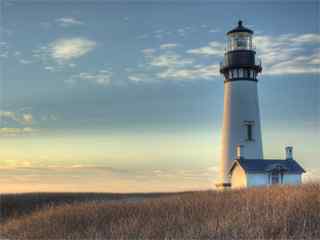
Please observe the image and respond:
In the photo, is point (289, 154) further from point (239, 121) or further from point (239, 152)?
point (239, 121)

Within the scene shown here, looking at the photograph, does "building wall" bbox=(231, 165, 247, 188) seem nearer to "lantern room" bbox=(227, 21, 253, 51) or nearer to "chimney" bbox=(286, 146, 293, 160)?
"chimney" bbox=(286, 146, 293, 160)

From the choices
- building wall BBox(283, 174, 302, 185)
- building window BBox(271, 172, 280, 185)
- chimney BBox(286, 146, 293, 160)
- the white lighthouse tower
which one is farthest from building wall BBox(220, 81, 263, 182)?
building wall BBox(283, 174, 302, 185)

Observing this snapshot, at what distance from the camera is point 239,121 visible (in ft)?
72.8

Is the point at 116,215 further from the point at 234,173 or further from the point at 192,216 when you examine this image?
the point at 234,173

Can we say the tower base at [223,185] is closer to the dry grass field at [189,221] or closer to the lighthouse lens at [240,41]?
the lighthouse lens at [240,41]

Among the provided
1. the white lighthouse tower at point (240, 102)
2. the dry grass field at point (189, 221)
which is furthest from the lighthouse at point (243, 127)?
the dry grass field at point (189, 221)

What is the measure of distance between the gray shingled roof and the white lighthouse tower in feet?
1.50

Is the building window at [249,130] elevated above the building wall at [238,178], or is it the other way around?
the building window at [249,130]

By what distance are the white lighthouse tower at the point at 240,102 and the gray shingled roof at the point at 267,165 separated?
459 millimetres

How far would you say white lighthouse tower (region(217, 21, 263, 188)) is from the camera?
2220cm

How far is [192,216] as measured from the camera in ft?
26.9

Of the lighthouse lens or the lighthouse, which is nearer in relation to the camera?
the lighthouse

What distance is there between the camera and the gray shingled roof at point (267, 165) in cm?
2120

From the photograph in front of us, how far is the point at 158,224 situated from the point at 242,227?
161 cm
